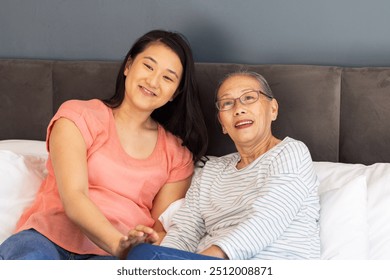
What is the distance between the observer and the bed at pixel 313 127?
6.00ft

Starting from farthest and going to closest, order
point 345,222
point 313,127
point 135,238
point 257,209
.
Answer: point 313,127, point 345,222, point 257,209, point 135,238

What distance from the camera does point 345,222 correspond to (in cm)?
180

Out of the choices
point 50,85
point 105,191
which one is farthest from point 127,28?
point 105,191

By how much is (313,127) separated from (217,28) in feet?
1.81

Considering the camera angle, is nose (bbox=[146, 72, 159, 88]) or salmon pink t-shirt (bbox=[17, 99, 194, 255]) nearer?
salmon pink t-shirt (bbox=[17, 99, 194, 255])

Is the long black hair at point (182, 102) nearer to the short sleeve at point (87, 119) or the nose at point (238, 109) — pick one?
the short sleeve at point (87, 119)

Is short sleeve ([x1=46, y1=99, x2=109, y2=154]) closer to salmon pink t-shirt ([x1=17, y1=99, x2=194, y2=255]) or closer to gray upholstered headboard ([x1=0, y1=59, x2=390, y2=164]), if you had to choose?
salmon pink t-shirt ([x1=17, y1=99, x2=194, y2=255])

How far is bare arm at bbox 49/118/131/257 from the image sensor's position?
170 centimetres

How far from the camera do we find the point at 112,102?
6.92 feet

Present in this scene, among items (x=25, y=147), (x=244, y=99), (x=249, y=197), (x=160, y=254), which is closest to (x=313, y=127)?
(x=244, y=99)

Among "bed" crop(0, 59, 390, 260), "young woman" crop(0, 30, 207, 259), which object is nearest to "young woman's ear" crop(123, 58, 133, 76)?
"young woman" crop(0, 30, 207, 259)

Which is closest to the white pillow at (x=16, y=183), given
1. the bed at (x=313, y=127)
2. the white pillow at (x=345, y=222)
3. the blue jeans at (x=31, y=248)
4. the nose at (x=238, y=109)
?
the bed at (x=313, y=127)

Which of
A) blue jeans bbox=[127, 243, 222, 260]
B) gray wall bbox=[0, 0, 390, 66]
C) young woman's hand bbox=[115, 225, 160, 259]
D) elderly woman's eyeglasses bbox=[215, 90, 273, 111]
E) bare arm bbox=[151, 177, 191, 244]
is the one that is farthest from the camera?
gray wall bbox=[0, 0, 390, 66]

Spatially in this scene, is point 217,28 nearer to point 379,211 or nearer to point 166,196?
point 166,196
